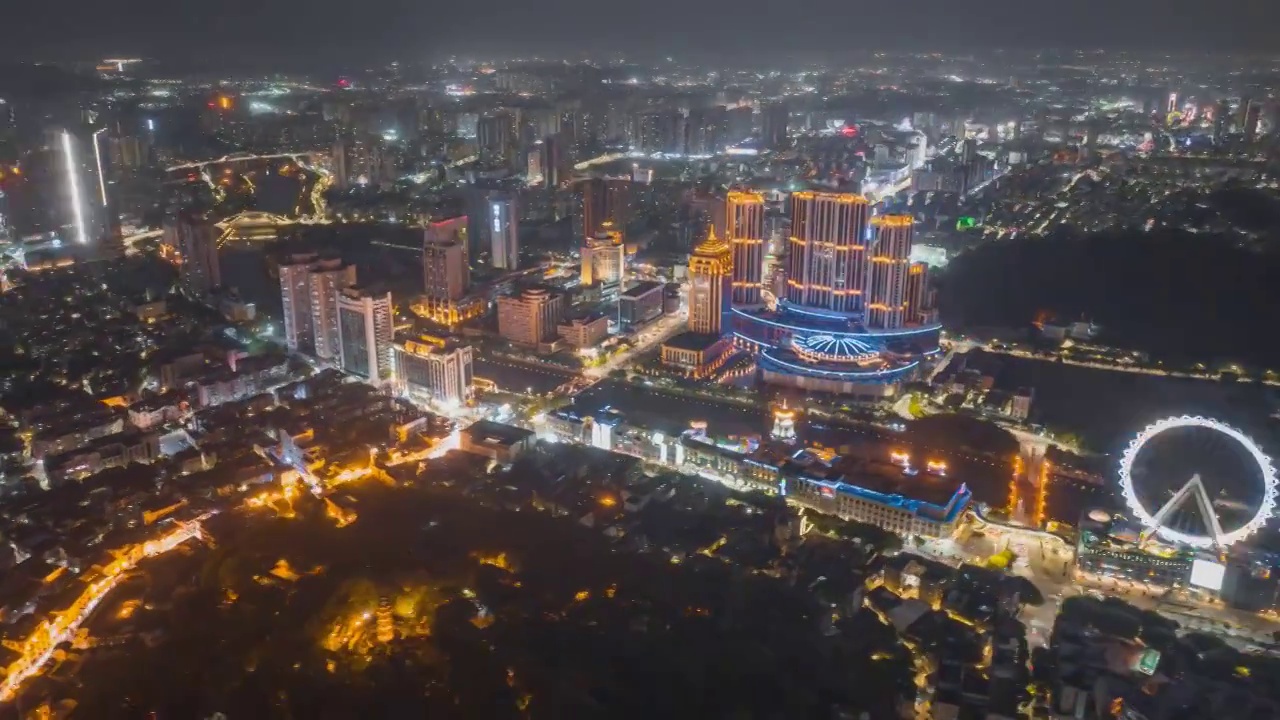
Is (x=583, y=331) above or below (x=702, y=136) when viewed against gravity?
below

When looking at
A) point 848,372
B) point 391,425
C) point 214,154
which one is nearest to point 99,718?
point 391,425

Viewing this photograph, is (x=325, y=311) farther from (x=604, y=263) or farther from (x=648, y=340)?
(x=604, y=263)

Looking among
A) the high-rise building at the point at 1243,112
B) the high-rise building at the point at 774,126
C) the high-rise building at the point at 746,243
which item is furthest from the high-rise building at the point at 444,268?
the high-rise building at the point at 1243,112

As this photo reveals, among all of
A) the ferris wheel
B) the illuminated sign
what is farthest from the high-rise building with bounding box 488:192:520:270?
the illuminated sign

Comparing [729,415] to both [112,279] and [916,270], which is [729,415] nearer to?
[916,270]

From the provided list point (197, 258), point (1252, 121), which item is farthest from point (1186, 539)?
point (1252, 121)

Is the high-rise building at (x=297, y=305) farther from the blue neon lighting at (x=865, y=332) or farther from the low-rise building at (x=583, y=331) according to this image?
the blue neon lighting at (x=865, y=332)
